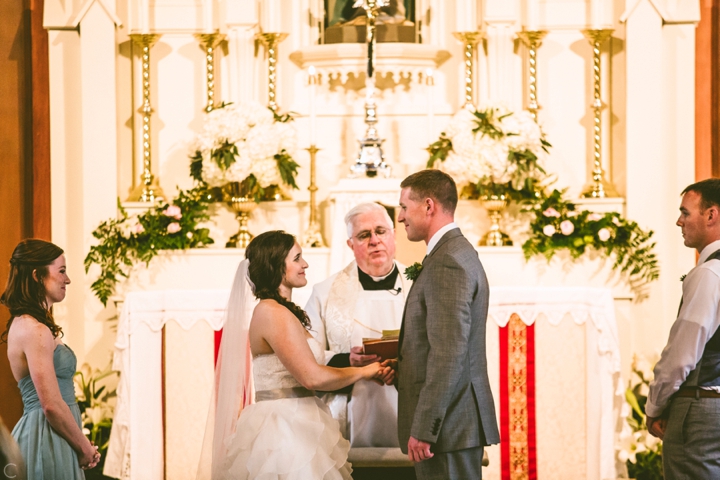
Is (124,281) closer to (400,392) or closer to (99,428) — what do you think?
(99,428)

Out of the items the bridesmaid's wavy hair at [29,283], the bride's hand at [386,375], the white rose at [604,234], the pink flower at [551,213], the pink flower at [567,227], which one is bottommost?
the bride's hand at [386,375]

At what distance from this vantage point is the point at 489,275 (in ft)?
19.7

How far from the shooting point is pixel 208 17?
6680 mm

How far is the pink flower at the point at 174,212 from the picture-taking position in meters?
6.05

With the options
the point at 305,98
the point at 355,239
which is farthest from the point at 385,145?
the point at 355,239

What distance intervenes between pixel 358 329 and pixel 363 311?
4.0 inches

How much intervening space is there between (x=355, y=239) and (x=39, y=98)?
3.23 meters

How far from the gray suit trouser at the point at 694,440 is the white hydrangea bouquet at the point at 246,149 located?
3.17 metres

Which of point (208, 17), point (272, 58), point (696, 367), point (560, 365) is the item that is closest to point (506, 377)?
point (560, 365)

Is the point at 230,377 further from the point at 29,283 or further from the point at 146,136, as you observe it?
the point at 146,136

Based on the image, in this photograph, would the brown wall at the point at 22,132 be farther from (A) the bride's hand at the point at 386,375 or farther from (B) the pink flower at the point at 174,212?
(A) the bride's hand at the point at 386,375

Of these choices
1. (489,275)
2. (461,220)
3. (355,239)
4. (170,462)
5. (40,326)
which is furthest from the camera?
(461,220)

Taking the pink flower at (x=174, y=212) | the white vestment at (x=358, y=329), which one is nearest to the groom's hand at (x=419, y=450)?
the white vestment at (x=358, y=329)

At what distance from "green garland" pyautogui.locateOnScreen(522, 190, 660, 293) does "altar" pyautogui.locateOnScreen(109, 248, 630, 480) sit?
389mm
